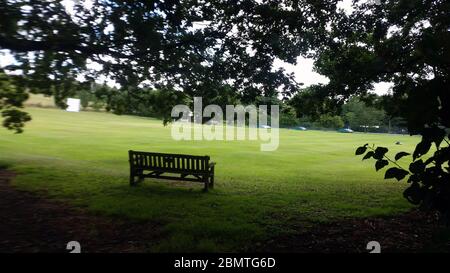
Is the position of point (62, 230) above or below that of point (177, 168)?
below

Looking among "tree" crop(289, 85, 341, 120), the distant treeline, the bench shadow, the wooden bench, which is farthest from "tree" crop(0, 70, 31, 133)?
"tree" crop(289, 85, 341, 120)

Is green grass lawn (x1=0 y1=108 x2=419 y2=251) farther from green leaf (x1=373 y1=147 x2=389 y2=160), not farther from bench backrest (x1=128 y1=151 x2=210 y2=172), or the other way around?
green leaf (x1=373 y1=147 x2=389 y2=160)

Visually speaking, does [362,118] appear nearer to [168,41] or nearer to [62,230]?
[168,41]

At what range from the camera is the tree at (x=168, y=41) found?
8586 millimetres

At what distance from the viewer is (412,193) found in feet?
8.87

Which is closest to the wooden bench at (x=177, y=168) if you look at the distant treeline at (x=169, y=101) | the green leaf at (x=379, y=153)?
the distant treeline at (x=169, y=101)

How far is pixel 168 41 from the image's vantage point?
913cm

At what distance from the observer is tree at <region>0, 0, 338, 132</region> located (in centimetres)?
859

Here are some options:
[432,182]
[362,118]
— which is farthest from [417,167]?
[362,118]

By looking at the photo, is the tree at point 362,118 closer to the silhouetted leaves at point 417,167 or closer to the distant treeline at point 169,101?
the distant treeline at point 169,101

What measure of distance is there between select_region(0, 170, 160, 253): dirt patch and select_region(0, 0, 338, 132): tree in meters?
3.43

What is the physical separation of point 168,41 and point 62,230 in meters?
5.18

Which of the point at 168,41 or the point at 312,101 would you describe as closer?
the point at 168,41
